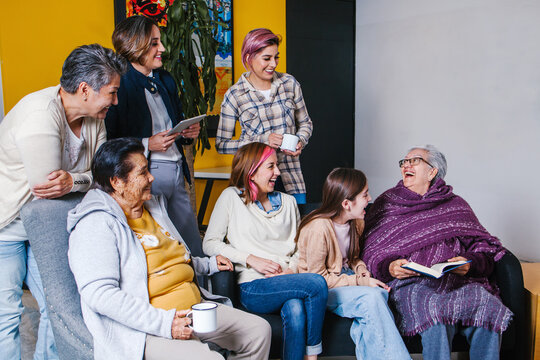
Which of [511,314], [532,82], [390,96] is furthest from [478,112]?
[511,314]

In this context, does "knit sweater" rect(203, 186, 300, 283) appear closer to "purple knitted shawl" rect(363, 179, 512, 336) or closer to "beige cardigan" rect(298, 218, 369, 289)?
"beige cardigan" rect(298, 218, 369, 289)

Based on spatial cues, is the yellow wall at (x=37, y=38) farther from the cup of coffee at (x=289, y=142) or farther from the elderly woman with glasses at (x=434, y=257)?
the elderly woman with glasses at (x=434, y=257)

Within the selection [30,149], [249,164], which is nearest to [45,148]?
[30,149]

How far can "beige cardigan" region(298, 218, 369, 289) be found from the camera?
7.51 feet

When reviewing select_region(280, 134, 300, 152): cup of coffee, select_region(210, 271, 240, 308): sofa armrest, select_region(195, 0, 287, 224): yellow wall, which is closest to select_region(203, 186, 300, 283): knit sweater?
select_region(210, 271, 240, 308): sofa armrest

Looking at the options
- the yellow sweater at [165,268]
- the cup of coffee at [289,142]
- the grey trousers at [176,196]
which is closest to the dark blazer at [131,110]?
the grey trousers at [176,196]

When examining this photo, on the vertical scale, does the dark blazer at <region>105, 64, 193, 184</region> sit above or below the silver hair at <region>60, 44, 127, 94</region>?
below

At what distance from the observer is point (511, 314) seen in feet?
7.17

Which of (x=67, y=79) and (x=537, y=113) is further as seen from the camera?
(x=537, y=113)

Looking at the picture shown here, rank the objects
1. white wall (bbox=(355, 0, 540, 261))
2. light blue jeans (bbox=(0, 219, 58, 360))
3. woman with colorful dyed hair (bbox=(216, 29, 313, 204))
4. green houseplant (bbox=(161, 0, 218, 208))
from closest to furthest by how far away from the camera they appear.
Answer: light blue jeans (bbox=(0, 219, 58, 360))
woman with colorful dyed hair (bbox=(216, 29, 313, 204))
green houseplant (bbox=(161, 0, 218, 208))
white wall (bbox=(355, 0, 540, 261))

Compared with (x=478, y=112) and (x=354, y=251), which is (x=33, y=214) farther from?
(x=478, y=112)

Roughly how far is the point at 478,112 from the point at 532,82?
49 cm

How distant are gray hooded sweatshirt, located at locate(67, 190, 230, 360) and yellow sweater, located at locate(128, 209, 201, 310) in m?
0.05

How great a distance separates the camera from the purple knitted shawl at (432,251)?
85.5 inches
